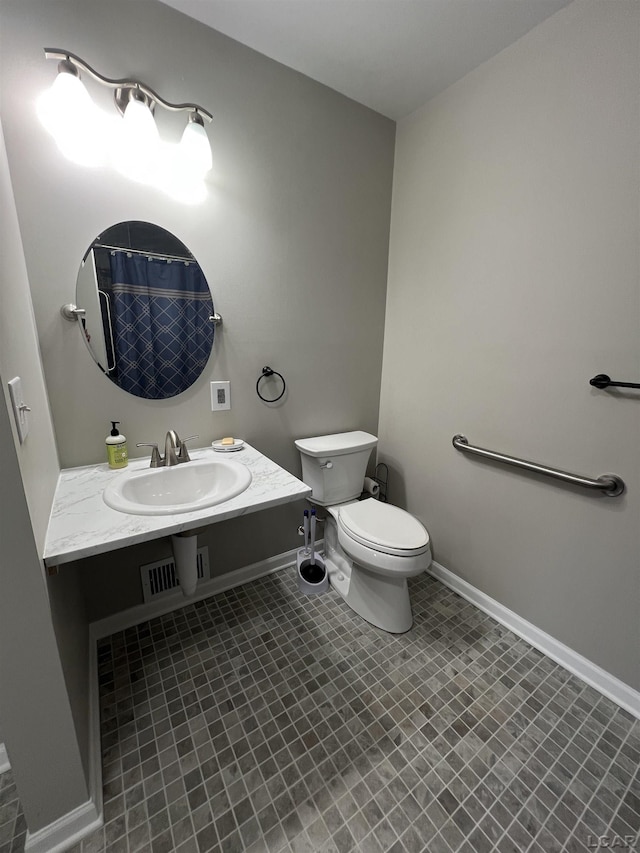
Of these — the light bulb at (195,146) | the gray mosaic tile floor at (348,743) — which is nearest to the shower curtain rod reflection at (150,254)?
the light bulb at (195,146)

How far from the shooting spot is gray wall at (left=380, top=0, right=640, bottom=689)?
44.9 inches

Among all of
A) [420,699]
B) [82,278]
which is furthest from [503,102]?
[420,699]

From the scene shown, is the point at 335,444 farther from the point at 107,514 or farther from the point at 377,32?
the point at 377,32

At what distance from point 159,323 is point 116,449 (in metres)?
0.52

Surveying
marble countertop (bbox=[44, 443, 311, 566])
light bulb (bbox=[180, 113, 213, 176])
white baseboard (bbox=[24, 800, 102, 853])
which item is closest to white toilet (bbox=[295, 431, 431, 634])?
marble countertop (bbox=[44, 443, 311, 566])

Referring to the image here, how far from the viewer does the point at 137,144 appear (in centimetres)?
118

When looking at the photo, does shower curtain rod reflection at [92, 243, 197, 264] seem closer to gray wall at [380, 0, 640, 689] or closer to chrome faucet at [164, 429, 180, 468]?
chrome faucet at [164, 429, 180, 468]

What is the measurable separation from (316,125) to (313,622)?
7.59 feet

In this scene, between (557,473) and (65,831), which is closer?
(65,831)

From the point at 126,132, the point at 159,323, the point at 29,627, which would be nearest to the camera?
the point at 29,627

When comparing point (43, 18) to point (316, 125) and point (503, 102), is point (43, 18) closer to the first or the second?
point (316, 125)

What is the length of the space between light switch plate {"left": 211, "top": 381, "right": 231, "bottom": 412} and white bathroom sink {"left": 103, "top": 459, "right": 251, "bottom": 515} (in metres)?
0.29

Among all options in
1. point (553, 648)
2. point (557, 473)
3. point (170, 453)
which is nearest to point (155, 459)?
point (170, 453)

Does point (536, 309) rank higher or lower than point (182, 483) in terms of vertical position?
higher
